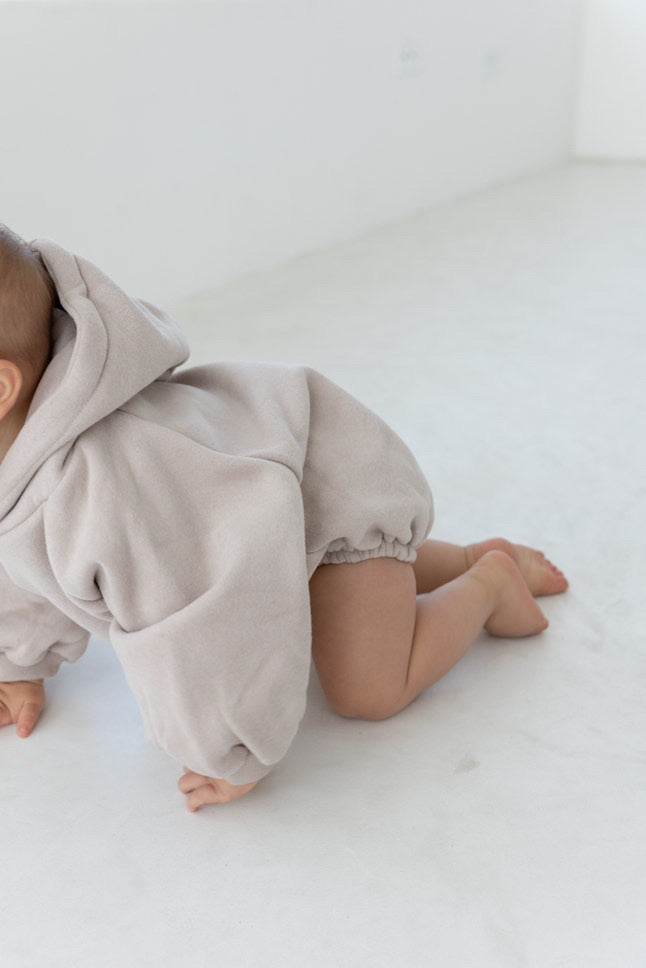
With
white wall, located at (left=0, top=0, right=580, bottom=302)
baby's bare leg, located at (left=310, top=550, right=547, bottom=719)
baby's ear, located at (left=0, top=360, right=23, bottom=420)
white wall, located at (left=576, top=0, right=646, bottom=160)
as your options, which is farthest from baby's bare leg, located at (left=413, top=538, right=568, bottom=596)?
white wall, located at (left=576, top=0, right=646, bottom=160)

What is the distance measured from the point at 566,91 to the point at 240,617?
3.00 m

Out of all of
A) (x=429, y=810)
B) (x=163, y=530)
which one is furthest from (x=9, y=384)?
(x=429, y=810)

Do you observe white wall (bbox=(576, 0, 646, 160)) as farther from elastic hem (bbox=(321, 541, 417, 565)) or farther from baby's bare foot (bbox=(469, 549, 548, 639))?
elastic hem (bbox=(321, 541, 417, 565))

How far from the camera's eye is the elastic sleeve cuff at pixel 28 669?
111cm

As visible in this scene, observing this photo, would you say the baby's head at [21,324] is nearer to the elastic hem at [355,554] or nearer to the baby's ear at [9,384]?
the baby's ear at [9,384]

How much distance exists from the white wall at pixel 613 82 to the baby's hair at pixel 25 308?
2.93 meters

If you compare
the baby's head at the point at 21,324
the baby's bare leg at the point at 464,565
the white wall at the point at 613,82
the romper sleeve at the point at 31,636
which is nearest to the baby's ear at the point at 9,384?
the baby's head at the point at 21,324

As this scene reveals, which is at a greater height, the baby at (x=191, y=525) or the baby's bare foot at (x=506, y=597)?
the baby at (x=191, y=525)

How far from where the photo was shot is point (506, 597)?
1.17 metres

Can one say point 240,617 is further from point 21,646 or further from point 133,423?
point 21,646

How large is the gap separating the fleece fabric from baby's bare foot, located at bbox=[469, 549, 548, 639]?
260 mm

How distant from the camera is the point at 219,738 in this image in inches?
36.6

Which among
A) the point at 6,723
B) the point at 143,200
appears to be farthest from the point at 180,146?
the point at 6,723

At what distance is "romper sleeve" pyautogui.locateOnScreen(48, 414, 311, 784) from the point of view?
0.89 metres
